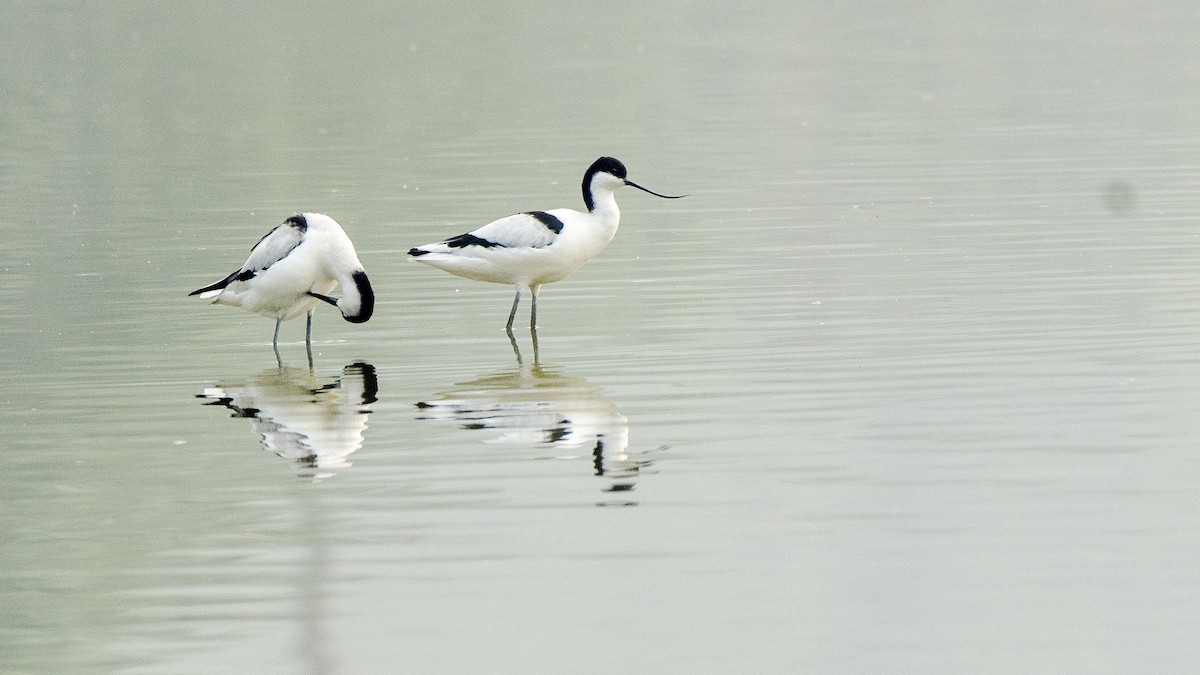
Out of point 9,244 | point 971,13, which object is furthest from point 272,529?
point 971,13

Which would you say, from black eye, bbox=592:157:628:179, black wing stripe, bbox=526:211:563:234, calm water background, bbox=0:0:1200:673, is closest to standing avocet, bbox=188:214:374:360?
calm water background, bbox=0:0:1200:673

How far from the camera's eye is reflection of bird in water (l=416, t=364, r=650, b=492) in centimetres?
1115

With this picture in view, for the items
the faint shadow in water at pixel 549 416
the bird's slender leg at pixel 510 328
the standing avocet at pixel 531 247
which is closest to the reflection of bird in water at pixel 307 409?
the faint shadow in water at pixel 549 416

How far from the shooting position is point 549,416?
40.6ft

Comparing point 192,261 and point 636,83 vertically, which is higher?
point 636,83

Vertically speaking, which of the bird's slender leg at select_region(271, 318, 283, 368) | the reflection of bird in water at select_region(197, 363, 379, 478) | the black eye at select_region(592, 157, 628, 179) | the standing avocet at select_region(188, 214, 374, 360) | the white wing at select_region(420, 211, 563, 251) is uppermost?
the black eye at select_region(592, 157, 628, 179)

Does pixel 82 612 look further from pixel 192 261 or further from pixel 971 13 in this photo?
pixel 971 13

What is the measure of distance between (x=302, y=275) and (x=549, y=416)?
3.31 metres

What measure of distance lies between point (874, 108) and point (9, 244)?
57.3ft

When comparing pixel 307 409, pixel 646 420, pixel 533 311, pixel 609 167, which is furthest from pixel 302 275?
pixel 646 420

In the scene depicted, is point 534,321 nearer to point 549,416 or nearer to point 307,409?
point 307,409

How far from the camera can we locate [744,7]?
78.3 meters

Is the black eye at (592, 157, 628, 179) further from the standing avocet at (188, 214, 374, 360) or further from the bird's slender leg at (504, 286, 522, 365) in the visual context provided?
the standing avocet at (188, 214, 374, 360)

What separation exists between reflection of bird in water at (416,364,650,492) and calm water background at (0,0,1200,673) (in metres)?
0.04
